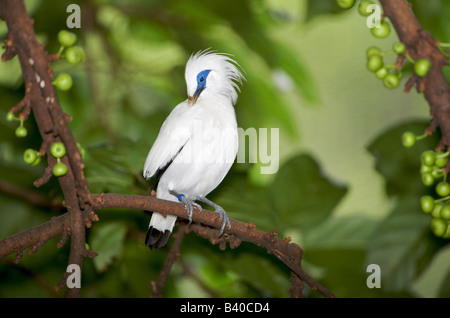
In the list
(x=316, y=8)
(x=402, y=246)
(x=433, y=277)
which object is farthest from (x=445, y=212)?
(x=433, y=277)

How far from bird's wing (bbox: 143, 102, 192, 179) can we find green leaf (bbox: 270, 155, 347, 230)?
392 mm

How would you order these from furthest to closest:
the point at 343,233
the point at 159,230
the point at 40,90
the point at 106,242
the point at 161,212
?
the point at 343,233 → the point at 106,242 → the point at 159,230 → the point at 161,212 → the point at 40,90

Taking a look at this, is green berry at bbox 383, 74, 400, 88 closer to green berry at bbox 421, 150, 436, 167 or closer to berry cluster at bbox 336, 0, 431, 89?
berry cluster at bbox 336, 0, 431, 89

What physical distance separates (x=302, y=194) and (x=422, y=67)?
43 cm

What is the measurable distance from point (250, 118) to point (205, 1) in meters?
0.32

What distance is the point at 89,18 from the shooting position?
1535mm

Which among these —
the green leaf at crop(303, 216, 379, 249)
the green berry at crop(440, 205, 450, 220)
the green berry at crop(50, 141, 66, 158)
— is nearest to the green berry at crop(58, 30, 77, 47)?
the green berry at crop(50, 141, 66, 158)

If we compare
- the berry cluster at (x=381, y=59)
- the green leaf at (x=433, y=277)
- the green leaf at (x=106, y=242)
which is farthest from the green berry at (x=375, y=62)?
the green leaf at (x=433, y=277)

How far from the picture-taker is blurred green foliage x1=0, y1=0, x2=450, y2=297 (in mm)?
1122

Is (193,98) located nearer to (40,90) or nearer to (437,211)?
(40,90)

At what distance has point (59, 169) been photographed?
0.58m

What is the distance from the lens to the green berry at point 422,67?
784mm
